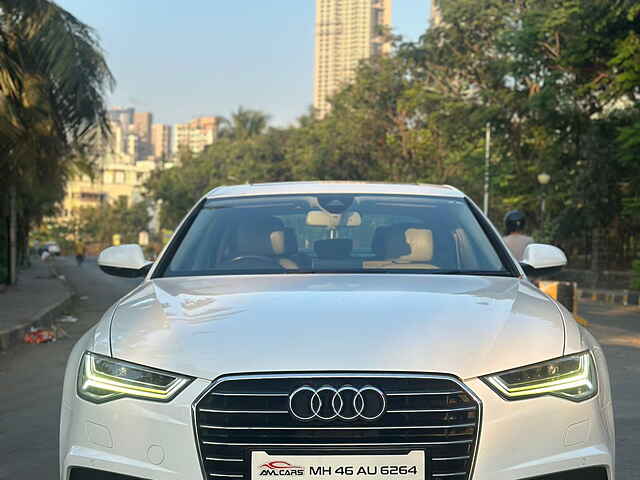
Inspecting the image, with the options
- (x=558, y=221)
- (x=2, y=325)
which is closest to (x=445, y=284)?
(x=2, y=325)

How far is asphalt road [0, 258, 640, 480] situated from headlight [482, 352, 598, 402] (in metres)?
2.05

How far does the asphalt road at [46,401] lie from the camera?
5602 mm

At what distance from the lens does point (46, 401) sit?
788 cm

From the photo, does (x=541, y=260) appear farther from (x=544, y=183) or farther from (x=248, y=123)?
(x=248, y=123)

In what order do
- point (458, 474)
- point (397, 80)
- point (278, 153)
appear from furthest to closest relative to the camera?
point (278, 153), point (397, 80), point (458, 474)

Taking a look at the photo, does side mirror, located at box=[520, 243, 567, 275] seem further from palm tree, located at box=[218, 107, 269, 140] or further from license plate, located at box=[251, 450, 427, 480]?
palm tree, located at box=[218, 107, 269, 140]

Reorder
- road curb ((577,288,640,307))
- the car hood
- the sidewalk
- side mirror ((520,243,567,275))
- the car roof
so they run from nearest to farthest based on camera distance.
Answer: the car hood, side mirror ((520,243,567,275)), the car roof, the sidewalk, road curb ((577,288,640,307))

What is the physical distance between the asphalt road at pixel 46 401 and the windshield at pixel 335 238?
57.5 inches

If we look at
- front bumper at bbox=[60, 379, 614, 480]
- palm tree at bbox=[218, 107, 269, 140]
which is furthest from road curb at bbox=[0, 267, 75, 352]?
palm tree at bbox=[218, 107, 269, 140]

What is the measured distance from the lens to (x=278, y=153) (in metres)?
81.1

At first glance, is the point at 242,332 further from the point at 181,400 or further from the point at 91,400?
the point at 91,400

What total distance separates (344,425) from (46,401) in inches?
208

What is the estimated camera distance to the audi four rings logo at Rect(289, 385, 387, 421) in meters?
3.07

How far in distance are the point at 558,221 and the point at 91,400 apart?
2844 centimetres
